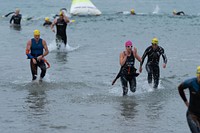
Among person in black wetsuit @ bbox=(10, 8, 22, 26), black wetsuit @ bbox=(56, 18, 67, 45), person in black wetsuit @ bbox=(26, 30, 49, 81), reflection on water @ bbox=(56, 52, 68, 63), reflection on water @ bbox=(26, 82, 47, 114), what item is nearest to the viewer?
reflection on water @ bbox=(26, 82, 47, 114)

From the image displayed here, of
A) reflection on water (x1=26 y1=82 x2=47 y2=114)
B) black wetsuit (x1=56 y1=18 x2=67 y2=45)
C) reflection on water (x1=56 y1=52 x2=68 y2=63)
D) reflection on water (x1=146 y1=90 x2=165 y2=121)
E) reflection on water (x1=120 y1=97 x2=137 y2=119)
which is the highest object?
black wetsuit (x1=56 y1=18 x2=67 y2=45)

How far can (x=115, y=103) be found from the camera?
1387 cm

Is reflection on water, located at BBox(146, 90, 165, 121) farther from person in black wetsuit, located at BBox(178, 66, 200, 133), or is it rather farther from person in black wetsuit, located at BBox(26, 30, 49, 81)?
person in black wetsuit, located at BBox(26, 30, 49, 81)

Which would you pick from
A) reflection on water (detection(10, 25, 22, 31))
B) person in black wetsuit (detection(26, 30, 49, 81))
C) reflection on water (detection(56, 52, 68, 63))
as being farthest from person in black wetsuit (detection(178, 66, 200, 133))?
reflection on water (detection(10, 25, 22, 31))

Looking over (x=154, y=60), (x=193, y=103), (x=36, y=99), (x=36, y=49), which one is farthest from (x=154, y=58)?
(x=193, y=103)

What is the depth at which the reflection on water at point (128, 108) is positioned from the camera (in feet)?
41.5

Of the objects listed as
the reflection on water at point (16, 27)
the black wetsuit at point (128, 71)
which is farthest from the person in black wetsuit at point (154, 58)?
the reflection on water at point (16, 27)

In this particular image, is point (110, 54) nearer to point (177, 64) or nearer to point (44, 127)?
point (177, 64)

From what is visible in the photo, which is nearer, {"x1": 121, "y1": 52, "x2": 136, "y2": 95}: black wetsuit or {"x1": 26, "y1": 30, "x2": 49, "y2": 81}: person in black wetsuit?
{"x1": 121, "y1": 52, "x2": 136, "y2": 95}: black wetsuit

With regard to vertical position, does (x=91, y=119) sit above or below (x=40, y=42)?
below

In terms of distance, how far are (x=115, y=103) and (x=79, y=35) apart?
16.8 meters

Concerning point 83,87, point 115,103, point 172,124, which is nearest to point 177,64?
point 83,87

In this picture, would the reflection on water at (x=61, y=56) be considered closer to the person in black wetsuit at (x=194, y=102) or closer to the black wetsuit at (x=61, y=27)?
the black wetsuit at (x=61, y=27)

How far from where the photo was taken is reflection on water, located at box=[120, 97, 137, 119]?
1264cm
